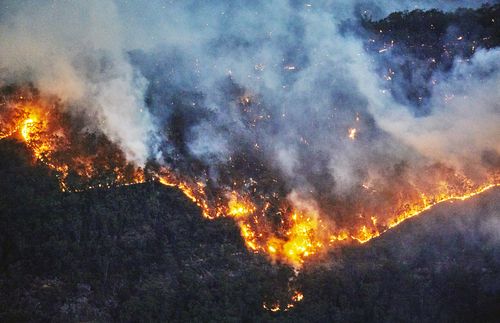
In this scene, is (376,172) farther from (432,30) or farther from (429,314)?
(432,30)

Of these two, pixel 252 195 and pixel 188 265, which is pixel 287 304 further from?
pixel 252 195

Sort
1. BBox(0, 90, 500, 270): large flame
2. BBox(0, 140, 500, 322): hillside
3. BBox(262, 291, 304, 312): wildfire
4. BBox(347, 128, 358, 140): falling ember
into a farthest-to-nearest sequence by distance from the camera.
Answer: BBox(347, 128, 358, 140): falling ember → BBox(0, 90, 500, 270): large flame → BBox(262, 291, 304, 312): wildfire → BBox(0, 140, 500, 322): hillside

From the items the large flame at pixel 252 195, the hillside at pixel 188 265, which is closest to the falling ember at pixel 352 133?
the large flame at pixel 252 195

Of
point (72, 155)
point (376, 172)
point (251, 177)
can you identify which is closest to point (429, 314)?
point (376, 172)

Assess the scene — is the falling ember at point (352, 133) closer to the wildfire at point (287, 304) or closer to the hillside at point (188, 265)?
the hillside at point (188, 265)

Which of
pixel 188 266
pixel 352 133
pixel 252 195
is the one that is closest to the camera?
pixel 188 266

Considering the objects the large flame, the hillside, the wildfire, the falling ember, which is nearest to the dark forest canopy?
the hillside

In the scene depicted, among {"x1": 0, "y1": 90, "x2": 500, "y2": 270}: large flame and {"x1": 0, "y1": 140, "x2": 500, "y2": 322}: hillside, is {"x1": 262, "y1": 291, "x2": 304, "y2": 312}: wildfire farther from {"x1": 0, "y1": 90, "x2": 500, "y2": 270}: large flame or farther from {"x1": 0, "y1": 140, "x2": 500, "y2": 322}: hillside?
{"x1": 0, "y1": 140, "x2": 500, "y2": 322}: hillside

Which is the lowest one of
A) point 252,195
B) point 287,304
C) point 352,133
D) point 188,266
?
point 287,304

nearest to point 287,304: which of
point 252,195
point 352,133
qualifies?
point 252,195
